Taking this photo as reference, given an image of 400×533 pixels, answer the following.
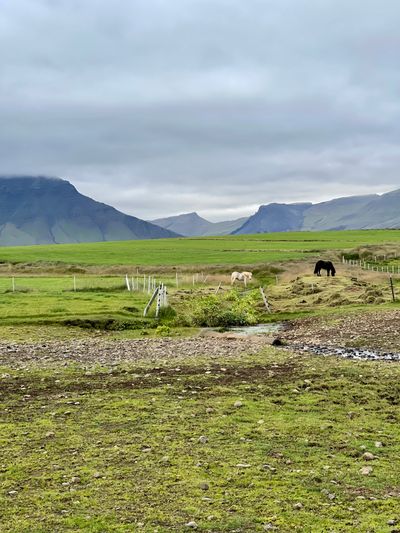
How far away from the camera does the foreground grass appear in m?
9.65

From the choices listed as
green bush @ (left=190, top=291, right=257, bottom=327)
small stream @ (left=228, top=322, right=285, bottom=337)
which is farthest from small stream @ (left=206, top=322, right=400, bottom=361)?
green bush @ (left=190, top=291, right=257, bottom=327)

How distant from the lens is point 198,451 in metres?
12.9

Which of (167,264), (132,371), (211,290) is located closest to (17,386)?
(132,371)

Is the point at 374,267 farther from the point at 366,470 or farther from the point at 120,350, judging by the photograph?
the point at 366,470

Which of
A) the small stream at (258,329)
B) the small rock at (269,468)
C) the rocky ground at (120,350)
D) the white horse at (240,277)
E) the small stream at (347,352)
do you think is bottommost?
the small stream at (258,329)

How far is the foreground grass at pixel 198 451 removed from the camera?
965cm

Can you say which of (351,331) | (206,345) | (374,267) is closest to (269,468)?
(206,345)

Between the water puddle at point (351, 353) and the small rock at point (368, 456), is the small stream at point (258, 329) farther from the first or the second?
the small rock at point (368, 456)

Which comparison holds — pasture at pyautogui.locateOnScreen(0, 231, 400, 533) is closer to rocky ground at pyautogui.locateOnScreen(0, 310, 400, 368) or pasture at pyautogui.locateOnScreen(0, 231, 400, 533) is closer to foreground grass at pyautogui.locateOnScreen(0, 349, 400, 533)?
foreground grass at pyautogui.locateOnScreen(0, 349, 400, 533)

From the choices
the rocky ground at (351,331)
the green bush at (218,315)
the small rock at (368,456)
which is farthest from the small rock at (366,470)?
the green bush at (218,315)

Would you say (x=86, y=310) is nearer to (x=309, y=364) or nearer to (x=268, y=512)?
(x=309, y=364)

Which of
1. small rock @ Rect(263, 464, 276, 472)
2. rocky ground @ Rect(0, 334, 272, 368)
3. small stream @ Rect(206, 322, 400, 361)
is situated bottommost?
small stream @ Rect(206, 322, 400, 361)

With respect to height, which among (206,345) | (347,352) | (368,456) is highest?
(368,456)

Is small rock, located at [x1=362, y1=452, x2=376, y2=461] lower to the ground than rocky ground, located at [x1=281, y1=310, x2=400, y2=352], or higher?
higher
